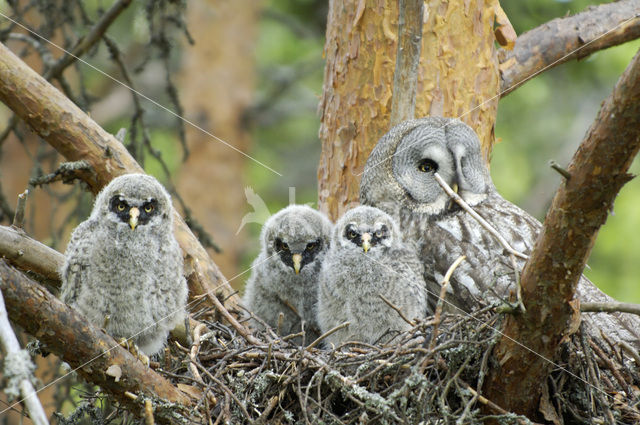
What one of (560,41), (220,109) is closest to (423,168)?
(560,41)

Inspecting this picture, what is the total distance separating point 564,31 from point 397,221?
6.11ft

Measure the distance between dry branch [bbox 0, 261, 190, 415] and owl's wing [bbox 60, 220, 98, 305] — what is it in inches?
31.2

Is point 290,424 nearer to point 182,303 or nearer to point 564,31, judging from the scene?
point 182,303

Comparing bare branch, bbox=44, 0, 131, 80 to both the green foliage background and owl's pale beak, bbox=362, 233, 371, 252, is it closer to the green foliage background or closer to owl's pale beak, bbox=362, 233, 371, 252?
owl's pale beak, bbox=362, 233, 371, 252

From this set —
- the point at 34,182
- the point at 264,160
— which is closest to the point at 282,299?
the point at 34,182

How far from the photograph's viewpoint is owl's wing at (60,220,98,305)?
3.48 meters

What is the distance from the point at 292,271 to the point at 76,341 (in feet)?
6.31

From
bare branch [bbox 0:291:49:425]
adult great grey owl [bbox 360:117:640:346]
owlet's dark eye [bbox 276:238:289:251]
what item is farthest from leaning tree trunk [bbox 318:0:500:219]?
bare branch [bbox 0:291:49:425]

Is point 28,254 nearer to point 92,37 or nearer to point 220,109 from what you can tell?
point 92,37

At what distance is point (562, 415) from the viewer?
3186 mm

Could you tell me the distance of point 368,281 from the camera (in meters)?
3.94

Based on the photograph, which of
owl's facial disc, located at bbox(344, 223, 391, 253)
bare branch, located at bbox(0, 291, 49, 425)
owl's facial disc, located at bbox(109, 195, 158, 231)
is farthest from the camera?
owl's facial disc, located at bbox(344, 223, 391, 253)

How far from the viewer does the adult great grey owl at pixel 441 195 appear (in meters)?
4.04

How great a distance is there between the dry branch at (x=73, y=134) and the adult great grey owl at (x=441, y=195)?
110cm
